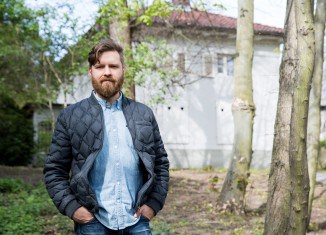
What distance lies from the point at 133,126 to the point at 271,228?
184 centimetres

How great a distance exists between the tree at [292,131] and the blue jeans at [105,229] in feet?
4.84

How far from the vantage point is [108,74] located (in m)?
2.75

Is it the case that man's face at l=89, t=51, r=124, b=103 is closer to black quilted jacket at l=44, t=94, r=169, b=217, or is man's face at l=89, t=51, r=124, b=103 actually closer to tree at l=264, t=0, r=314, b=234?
black quilted jacket at l=44, t=94, r=169, b=217

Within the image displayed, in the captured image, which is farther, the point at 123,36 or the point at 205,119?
the point at 205,119

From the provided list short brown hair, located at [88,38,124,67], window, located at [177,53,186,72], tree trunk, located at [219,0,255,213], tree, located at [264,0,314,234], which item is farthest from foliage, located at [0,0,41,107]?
short brown hair, located at [88,38,124,67]

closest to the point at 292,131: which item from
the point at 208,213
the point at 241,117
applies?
the point at 241,117

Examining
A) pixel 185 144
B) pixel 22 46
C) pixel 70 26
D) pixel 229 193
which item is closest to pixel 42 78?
pixel 22 46

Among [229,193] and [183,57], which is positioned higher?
[183,57]

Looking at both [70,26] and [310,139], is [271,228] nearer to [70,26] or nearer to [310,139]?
[310,139]

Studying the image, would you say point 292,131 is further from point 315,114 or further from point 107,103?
point 315,114

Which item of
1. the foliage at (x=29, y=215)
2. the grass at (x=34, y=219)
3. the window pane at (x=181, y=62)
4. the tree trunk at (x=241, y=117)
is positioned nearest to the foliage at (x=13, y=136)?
the window pane at (x=181, y=62)

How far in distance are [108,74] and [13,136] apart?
18.9m

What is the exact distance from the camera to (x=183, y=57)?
15.1 metres

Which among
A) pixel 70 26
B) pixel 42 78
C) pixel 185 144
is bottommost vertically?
pixel 185 144
